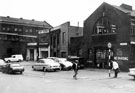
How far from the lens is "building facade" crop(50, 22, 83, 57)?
39.0m

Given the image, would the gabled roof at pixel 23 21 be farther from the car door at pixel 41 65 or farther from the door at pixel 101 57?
the door at pixel 101 57

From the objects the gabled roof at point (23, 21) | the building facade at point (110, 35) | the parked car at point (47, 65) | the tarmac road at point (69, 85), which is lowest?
the tarmac road at point (69, 85)

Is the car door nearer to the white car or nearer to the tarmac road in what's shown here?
the white car

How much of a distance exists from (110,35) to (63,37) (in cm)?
1241

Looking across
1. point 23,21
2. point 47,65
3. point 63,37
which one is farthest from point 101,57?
point 23,21

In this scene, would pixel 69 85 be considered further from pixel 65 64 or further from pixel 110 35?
pixel 110 35

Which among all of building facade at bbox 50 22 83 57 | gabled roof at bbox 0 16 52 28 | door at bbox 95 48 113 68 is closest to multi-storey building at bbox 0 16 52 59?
gabled roof at bbox 0 16 52 28

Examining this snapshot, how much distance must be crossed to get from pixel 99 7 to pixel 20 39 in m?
35.5

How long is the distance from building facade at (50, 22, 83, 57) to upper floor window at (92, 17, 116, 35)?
22.2 ft

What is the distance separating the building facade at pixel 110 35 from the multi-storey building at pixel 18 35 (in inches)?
946

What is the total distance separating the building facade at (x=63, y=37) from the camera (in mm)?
38969

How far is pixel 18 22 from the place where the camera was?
67.6 m

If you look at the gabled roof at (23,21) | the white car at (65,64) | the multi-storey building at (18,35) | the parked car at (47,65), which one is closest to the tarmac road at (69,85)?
the parked car at (47,65)

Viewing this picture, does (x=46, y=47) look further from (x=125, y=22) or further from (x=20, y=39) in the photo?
(x=125, y=22)
